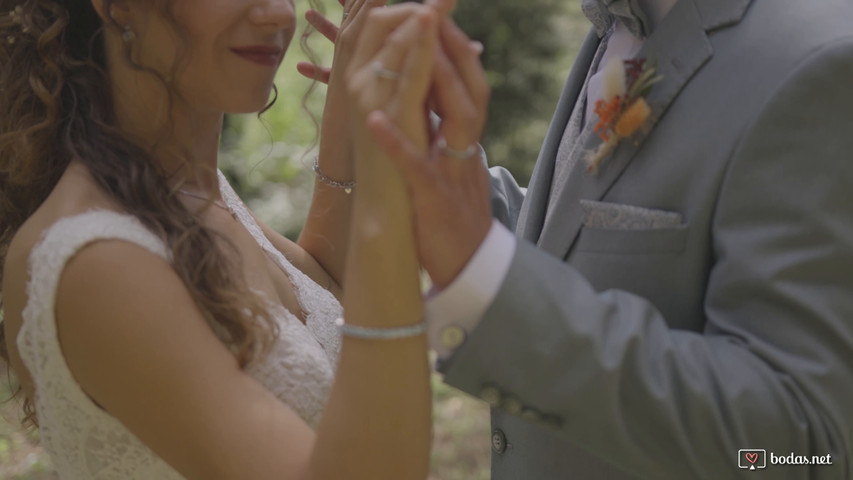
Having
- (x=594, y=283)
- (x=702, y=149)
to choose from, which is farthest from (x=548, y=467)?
(x=702, y=149)

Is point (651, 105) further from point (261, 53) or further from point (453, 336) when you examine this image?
point (261, 53)

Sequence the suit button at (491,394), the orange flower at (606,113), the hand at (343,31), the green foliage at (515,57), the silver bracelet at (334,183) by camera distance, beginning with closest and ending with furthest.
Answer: the suit button at (491,394)
the orange flower at (606,113)
the hand at (343,31)
the silver bracelet at (334,183)
the green foliage at (515,57)

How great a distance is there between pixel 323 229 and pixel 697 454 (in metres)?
1.49

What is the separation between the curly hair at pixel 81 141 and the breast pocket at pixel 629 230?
0.73 metres

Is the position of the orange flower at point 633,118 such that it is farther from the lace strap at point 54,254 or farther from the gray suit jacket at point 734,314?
the lace strap at point 54,254

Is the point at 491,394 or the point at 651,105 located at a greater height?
the point at 651,105

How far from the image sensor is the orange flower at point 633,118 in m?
1.85

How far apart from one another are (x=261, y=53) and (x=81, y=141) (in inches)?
18.1

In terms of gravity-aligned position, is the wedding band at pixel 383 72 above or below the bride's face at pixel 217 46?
above

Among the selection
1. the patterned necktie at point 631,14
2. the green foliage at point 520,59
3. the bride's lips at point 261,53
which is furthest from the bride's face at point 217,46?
the green foliage at point 520,59

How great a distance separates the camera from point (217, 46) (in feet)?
6.86

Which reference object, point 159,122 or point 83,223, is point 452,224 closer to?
point 83,223

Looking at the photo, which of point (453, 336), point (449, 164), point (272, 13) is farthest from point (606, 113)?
point (272, 13)

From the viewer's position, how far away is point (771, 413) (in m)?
1.57
